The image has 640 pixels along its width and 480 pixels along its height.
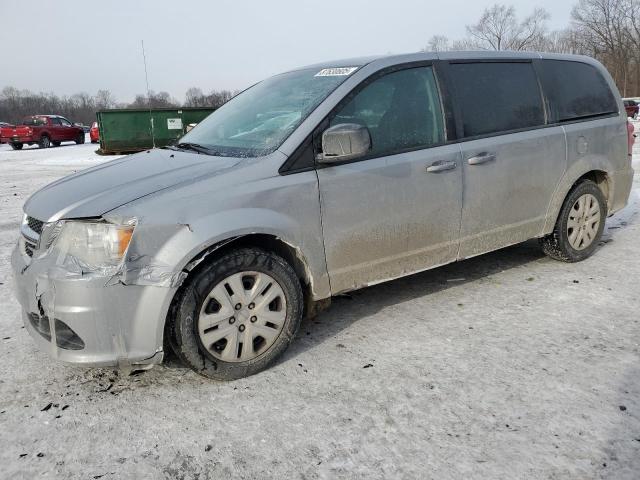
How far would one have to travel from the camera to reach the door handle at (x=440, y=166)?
3.48 metres

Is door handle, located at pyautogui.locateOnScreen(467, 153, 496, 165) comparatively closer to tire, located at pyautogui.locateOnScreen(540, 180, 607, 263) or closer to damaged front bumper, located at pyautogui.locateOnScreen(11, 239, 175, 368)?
tire, located at pyautogui.locateOnScreen(540, 180, 607, 263)

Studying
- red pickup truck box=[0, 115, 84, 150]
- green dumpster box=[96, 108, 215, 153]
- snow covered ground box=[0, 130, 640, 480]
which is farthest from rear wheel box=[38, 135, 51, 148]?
snow covered ground box=[0, 130, 640, 480]

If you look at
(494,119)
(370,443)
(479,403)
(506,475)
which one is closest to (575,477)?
(506,475)

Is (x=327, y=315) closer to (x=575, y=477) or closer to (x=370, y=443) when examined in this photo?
(x=370, y=443)

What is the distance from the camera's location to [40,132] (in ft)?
92.0

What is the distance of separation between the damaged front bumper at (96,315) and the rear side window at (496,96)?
2.46 meters

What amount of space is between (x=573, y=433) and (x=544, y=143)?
250 cm

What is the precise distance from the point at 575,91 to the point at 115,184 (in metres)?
3.78

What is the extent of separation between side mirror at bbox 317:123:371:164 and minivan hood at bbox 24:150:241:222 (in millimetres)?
520

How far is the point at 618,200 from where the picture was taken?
488 centimetres

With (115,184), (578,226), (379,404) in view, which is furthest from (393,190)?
(578,226)

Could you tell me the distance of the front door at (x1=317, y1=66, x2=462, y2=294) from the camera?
125 inches

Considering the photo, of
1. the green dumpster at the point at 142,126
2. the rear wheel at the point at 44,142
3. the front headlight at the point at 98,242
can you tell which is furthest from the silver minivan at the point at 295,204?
the rear wheel at the point at 44,142

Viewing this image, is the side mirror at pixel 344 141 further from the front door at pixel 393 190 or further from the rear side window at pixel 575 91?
the rear side window at pixel 575 91
